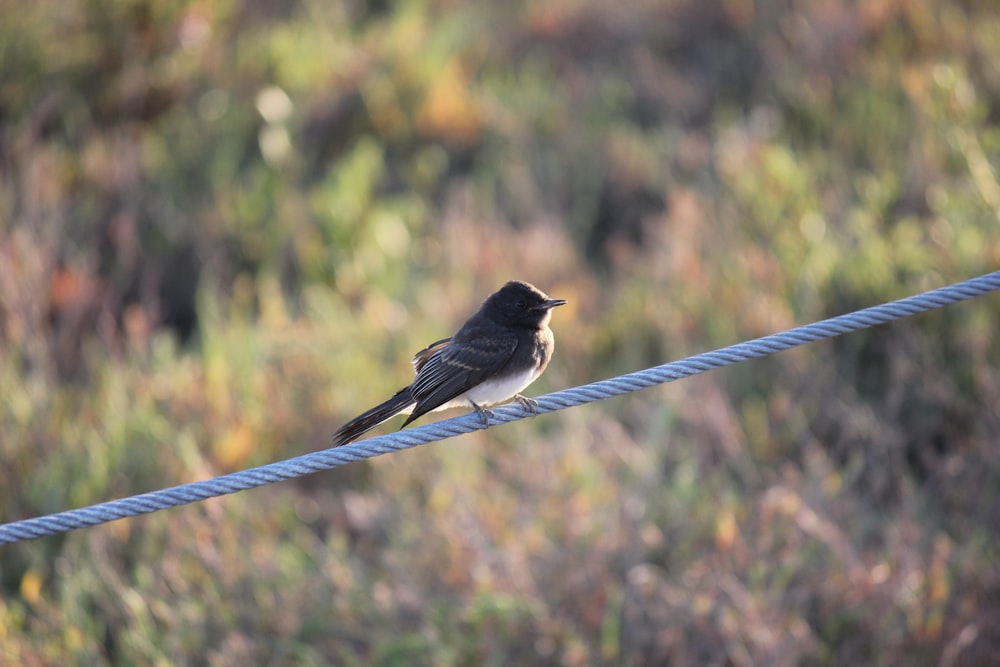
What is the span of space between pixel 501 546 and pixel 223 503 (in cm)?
136

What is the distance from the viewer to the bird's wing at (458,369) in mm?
3627

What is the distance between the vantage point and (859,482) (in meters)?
5.24

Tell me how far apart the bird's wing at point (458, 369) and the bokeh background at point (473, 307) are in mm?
911

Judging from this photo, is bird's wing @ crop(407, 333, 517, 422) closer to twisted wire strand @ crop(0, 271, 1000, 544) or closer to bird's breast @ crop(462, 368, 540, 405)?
bird's breast @ crop(462, 368, 540, 405)

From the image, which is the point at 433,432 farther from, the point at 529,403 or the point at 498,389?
the point at 498,389

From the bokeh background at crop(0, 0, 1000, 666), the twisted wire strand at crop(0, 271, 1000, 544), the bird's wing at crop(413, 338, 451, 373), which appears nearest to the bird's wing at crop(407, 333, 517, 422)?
the bird's wing at crop(413, 338, 451, 373)

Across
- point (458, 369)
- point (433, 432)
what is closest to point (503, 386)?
point (458, 369)

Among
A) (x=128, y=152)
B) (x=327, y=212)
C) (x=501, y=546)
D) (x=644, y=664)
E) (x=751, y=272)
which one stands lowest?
(x=644, y=664)

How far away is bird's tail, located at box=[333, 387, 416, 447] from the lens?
317 centimetres

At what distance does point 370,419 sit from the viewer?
328 cm

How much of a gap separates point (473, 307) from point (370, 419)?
3518 mm

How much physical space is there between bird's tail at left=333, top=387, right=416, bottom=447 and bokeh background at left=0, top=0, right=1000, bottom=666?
0.97 m

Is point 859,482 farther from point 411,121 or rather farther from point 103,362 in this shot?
point 411,121

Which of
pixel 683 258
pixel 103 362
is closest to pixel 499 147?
pixel 683 258
